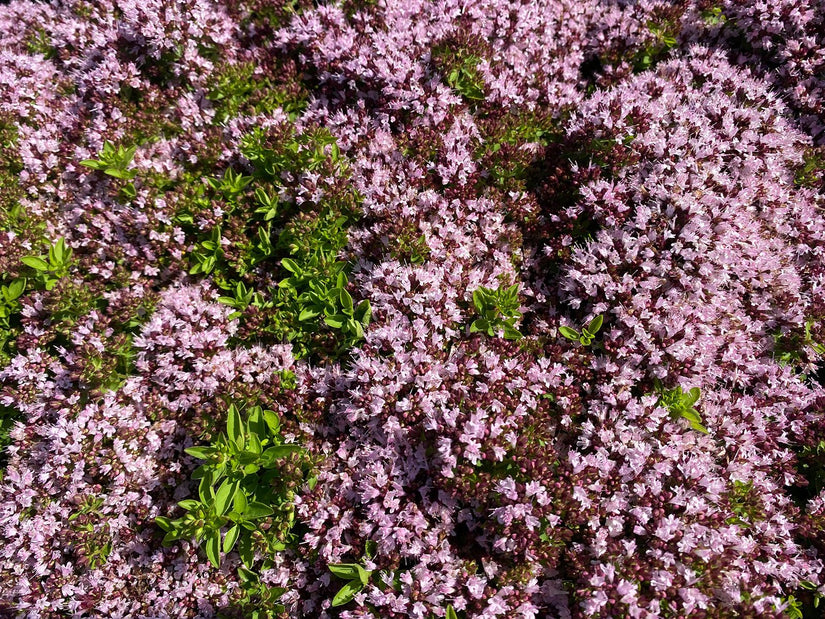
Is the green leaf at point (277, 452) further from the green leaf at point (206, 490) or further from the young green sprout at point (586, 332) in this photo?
the young green sprout at point (586, 332)

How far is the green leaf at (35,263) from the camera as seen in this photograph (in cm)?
564

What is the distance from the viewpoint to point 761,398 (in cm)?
522

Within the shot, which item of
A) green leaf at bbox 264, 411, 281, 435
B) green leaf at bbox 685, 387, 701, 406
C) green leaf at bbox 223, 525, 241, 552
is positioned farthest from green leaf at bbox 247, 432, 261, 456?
green leaf at bbox 685, 387, 701, 406

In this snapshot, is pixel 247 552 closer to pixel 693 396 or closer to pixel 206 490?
pixel 206 490

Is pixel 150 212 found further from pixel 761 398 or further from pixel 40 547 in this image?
pixel 761 398

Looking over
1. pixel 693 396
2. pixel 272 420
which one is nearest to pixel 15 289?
pixel 272 420

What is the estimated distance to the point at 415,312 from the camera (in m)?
5.41

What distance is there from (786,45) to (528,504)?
21.4ft

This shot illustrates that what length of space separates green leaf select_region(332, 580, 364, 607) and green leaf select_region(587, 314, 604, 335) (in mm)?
3260

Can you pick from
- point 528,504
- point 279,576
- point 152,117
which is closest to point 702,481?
point 528,504

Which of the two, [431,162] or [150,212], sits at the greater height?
[431,162]

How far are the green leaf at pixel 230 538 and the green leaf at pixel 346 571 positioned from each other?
0.94m

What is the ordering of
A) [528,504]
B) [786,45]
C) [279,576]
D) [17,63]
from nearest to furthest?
[528,504] → [279,576] → [786,45] → [17,63]

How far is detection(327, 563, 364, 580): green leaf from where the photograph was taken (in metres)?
4.63
